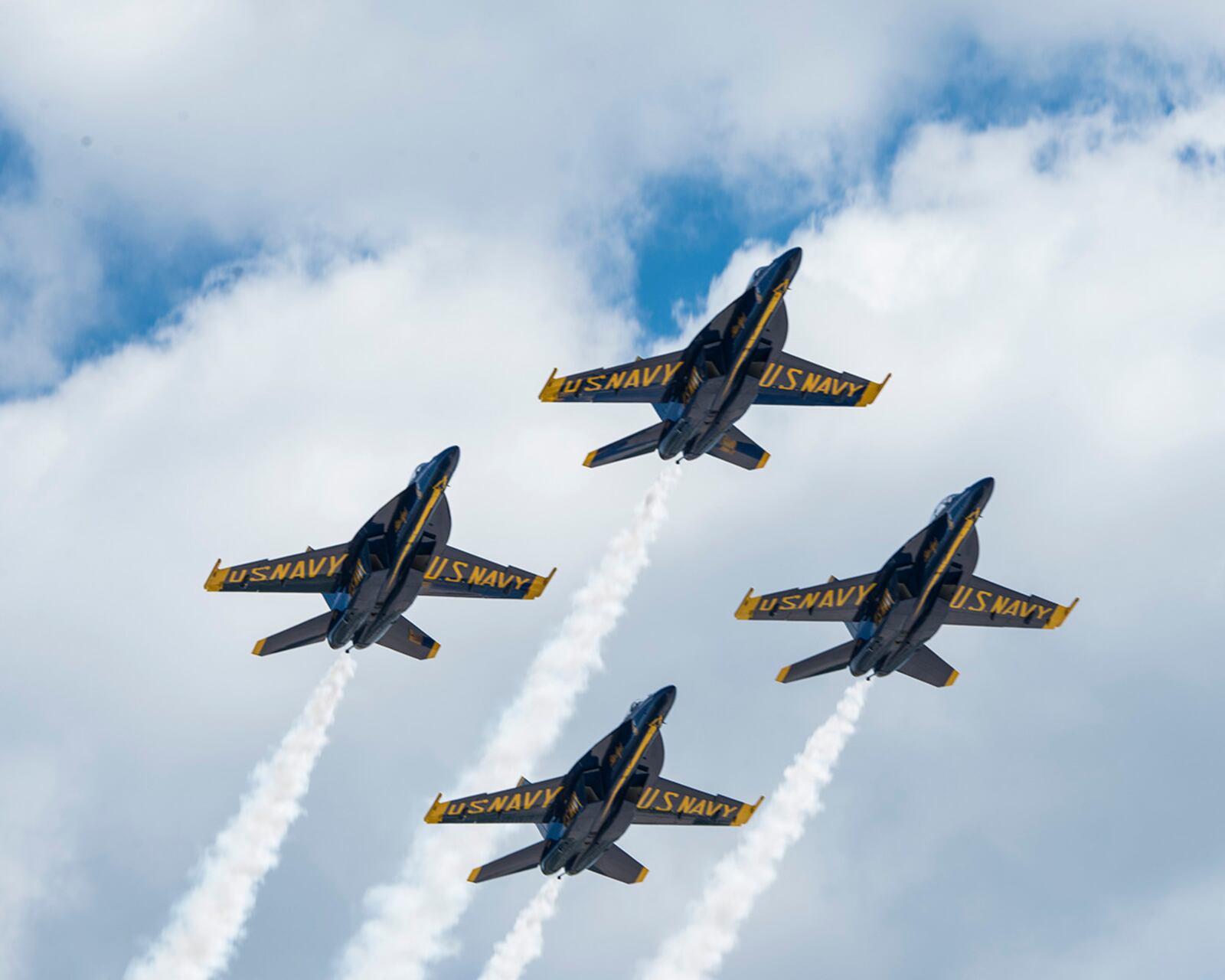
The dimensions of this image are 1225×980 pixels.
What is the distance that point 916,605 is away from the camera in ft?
408

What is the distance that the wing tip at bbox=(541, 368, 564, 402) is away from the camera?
5148 inches

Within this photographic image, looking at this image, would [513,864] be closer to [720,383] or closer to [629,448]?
[629,448]

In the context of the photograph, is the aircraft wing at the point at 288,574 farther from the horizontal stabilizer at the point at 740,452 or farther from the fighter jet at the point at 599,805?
the horizontal stabilizer at the point at 740,452

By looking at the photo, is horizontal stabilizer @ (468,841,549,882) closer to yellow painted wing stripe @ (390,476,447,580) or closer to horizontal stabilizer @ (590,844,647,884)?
horizontal stabilizer @ (590,844,647,884)

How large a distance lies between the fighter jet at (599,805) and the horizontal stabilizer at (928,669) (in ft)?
45.4

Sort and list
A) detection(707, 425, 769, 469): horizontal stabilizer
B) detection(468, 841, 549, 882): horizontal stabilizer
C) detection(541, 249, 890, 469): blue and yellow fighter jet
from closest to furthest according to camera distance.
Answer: detection(541, 249, 890, 469): blue and yellow fighter jet
detection(468, 841, 549, 882): horizontal stabilizer
detection(707, 425, 769, 469): horizontal stabilizer

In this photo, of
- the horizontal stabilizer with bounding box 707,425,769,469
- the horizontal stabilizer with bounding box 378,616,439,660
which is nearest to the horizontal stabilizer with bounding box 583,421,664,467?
the horizontal stabilizer with bounding box 707,425,769,469

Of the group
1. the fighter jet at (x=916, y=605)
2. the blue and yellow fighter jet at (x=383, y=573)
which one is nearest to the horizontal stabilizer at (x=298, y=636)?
the blue and yellow fighter jet at (x=383, y=573)

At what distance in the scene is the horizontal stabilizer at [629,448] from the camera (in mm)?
129625

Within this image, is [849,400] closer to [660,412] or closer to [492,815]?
[660,412]

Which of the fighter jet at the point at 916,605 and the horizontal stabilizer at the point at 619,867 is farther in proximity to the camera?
the horizontal stabilizer at the point at 619,867

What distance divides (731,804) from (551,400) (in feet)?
85.3

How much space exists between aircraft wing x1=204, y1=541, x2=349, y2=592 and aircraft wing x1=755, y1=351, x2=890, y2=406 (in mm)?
25574

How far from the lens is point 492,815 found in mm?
130250
